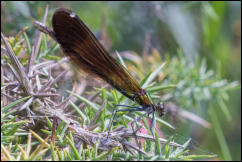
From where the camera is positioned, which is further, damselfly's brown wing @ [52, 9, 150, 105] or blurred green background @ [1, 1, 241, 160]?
blurred green background @ [1, 1, 241, 160]

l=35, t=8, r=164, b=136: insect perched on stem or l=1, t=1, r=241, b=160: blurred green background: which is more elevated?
l=1, t=1, r=241, b=160: blurred green background

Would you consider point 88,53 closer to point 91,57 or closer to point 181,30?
point 91,57

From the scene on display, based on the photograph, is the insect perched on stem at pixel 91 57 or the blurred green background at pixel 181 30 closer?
the insect perched on stem at pixel 91 57

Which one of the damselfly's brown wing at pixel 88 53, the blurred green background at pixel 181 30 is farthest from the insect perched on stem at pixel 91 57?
the blurred green background at pixel 181 30

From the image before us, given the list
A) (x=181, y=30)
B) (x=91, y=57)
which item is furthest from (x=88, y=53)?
(x=181, y=30)

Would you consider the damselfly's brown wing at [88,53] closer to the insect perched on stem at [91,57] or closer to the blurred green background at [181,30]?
the insect perched on stem at [91,57]

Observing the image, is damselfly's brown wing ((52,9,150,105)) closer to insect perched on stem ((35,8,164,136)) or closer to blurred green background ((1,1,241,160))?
insect perched on stem ((35,8,164,136))

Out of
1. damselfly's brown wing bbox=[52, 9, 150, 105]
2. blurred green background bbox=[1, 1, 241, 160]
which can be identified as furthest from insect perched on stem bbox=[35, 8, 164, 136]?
blurred green background bbox=[1, 1, 241, 160]
